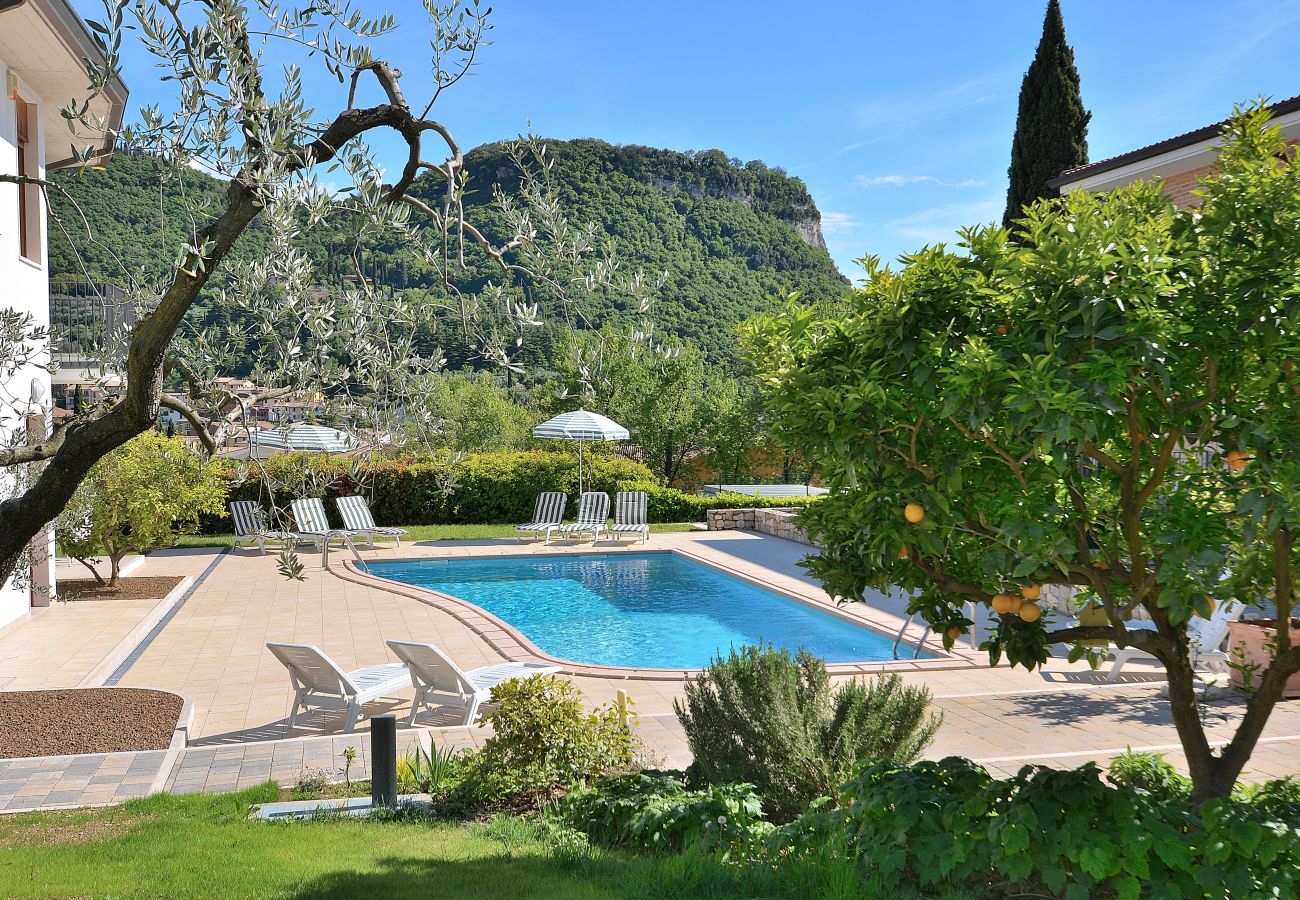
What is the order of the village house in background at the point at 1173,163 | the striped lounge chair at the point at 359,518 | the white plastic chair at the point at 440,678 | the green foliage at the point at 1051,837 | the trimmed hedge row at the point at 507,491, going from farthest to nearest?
1. the trimmed hedge row at the point at 507,491
2. the striped lounge chair at the point at 359,518
3. the village house in background at the point at 1173,163
4. the white plastic chair at the point at 440,678
5. the green foliage at the point at 1051,837

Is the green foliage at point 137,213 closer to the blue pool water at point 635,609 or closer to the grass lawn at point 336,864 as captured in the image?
the grass lawn at point 336,864

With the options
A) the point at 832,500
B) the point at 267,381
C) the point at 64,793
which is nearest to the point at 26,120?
the point at 64,793

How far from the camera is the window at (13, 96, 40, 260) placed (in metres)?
11.6

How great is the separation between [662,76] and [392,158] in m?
7.69

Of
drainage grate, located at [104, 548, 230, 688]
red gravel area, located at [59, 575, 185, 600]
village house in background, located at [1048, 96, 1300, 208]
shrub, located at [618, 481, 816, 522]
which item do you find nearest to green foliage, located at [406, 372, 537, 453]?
shrub, located at [618, 481, 816, 522]

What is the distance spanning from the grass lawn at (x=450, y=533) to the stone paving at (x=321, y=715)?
223 inches

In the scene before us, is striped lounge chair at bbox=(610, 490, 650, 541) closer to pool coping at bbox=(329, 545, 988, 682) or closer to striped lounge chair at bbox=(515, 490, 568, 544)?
striped lounge chair at bbox=(515, 490, 568, 544)

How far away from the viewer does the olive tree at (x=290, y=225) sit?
10.9ft

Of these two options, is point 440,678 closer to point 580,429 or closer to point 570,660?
point 570,660

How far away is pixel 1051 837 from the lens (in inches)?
151

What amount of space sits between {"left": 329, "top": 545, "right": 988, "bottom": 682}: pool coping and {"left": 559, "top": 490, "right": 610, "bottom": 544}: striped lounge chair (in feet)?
3.74

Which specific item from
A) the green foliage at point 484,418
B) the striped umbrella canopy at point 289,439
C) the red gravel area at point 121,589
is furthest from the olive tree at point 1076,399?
the green foliage at point 484,418

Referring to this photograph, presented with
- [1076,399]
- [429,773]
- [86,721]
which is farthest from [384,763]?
[1076,399]

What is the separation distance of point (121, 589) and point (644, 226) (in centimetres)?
1456
